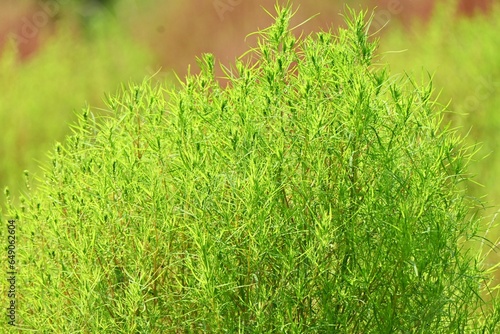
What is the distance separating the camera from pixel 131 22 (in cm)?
1428

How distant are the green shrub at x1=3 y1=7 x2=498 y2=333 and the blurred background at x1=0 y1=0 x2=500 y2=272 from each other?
3.15m

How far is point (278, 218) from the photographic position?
9.38 feet

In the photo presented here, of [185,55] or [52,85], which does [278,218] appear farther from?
[185,55]

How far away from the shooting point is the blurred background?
8078mm

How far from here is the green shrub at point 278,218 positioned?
2.83 m

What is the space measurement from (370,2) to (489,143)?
4.98 meters

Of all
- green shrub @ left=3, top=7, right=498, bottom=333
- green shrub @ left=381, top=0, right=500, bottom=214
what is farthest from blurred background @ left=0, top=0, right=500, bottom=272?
green shrub @ left=3, top=7, right=498, bottom=333

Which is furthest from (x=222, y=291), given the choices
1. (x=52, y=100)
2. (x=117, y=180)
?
(x=52, y=100)

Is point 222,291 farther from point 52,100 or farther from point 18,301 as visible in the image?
→ point 52,100

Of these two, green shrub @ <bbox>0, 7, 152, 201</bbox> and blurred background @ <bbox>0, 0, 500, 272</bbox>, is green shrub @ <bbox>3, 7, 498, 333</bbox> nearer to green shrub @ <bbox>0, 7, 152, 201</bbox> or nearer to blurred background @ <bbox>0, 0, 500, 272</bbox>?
blurred background @ <bbox>0, 0, 500, 272</bbox>

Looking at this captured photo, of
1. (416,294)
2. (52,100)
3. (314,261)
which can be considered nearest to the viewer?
(314,261)

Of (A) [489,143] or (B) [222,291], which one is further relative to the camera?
(A) [489,143]

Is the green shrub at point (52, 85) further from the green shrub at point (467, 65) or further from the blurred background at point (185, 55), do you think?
the green shrub at point (467, 65)

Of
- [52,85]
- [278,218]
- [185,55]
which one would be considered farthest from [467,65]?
[278,218]
